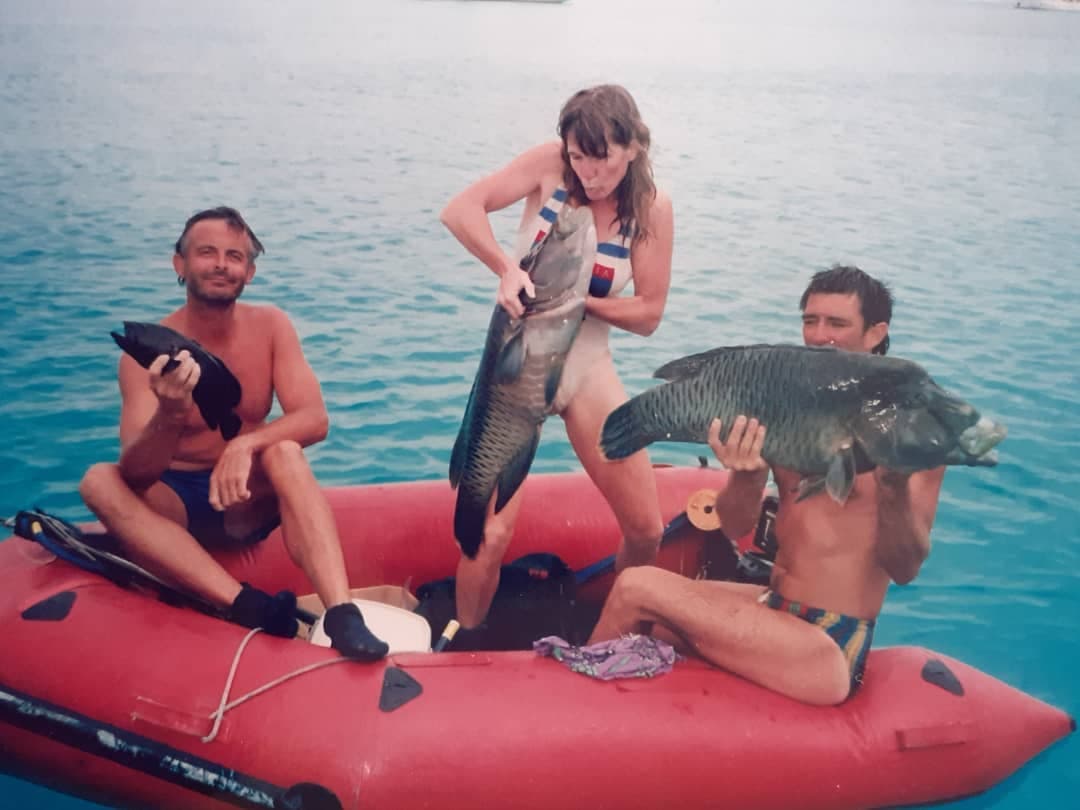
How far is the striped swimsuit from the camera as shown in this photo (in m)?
3.58

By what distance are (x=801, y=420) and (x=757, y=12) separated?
204 ft

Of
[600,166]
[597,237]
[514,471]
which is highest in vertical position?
[600,166]

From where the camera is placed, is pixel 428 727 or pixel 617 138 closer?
pixel 428 727

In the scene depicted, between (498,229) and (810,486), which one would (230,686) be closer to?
(810,486)

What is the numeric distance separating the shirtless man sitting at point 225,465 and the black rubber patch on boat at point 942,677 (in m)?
1.78

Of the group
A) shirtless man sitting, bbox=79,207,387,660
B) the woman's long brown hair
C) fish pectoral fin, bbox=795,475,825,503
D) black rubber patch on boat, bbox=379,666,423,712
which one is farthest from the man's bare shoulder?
fish pectoral fin, bbox=795,475,825,503

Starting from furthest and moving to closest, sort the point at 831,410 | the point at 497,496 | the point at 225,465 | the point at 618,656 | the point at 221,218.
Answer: the point at 221,218 → the point at 225,465 → the point at 497,496 → the point at 618,656 → the point at 831,410

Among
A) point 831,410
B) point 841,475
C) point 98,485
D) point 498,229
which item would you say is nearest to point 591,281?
point 831,410

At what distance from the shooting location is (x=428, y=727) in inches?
123

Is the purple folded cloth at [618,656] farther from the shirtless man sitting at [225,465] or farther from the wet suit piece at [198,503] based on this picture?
the wet suit piece at [198,503]

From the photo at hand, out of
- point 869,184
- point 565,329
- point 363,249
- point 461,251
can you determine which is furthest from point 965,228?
point 565,329

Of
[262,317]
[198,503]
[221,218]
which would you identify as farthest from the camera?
[262,317]

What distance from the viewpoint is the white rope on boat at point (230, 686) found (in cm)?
311

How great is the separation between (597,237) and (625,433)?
78 cm
